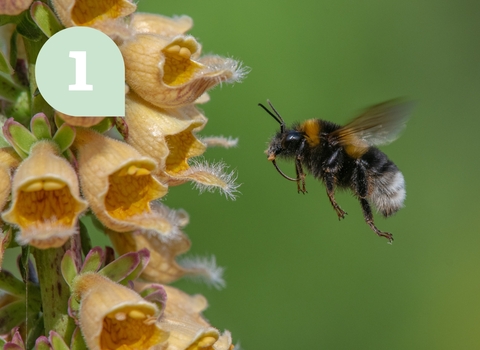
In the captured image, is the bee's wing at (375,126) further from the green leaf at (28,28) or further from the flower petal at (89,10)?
the green leaf at (28,28)

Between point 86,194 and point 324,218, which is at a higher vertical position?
point 86,194

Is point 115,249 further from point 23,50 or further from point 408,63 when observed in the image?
point 408,63

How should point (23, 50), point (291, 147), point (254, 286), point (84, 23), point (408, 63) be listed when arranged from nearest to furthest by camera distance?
1. point (84, 23)
2. point (23, 50)
3. point (291, 147)
4. point (254, 286)
5. point (408, 63)

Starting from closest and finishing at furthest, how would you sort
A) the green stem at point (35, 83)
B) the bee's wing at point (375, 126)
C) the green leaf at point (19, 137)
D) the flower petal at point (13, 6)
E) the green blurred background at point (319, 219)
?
1. the flower petal at point (13, 6)
2. the green leaf at point (19, 137)
3. the green stem at point (35, 83)
4. the bee's wing at point (375, 126)
5. the green blurred background at point (319, 219)

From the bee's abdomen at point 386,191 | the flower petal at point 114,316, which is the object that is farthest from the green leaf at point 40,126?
the bee's abdomen at point 386,191

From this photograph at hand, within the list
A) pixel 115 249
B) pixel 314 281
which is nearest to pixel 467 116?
pixel 314 281

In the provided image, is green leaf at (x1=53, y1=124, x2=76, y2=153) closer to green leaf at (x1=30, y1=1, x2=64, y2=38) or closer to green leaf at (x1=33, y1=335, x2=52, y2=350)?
green leaf at (x1=30, y1=1, x2=64, y2=38)

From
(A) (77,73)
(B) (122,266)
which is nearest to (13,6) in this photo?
(A) (77,73)
